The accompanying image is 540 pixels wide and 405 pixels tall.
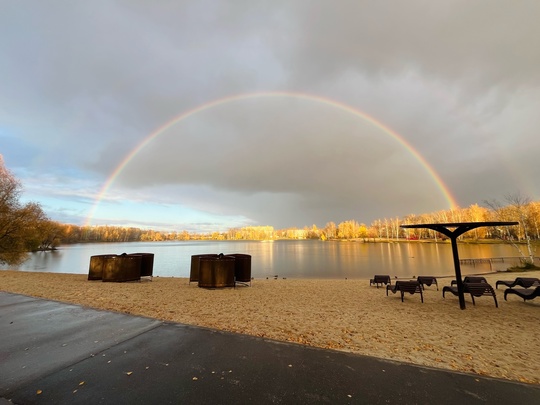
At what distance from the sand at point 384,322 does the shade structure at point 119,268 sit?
15.1 feet

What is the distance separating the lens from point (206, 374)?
3.95 m

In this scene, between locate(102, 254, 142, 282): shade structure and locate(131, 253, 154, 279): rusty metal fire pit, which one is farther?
locate(131, 253, 154, 279): rusty metal fire pit

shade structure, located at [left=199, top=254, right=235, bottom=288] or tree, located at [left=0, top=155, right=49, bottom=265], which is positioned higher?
tree, located at [left=0, top=155, right=49, bottom=265]

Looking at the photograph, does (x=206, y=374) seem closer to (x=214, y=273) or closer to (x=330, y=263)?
(x=214, y=273)

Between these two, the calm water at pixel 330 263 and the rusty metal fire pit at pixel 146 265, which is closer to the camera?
the rusty metal fire pit at pixel 146 265

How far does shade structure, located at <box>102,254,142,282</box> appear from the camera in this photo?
15.3 m

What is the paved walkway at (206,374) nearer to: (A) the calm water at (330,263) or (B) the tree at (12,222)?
(A) the calm water at (330,263)

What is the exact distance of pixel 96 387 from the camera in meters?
3.60

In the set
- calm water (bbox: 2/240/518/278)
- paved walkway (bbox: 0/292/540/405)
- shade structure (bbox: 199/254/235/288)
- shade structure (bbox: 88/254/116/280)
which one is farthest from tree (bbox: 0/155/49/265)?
paved walkway (bbox: 0/292/540/405)

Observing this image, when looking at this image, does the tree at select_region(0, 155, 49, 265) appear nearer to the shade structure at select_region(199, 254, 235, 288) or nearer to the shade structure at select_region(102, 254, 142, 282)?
the shade structure at select_region(102, 254, 142, 282)

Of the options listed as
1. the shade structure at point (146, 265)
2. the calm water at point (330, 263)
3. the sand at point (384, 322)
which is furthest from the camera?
the calm water at point (330, 263)

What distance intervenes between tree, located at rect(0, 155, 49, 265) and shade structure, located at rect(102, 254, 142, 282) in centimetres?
2167

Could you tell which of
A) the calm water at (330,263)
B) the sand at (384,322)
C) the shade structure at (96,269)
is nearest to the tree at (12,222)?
the calm water at (330,263)

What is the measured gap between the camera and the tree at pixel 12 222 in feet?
89.5
